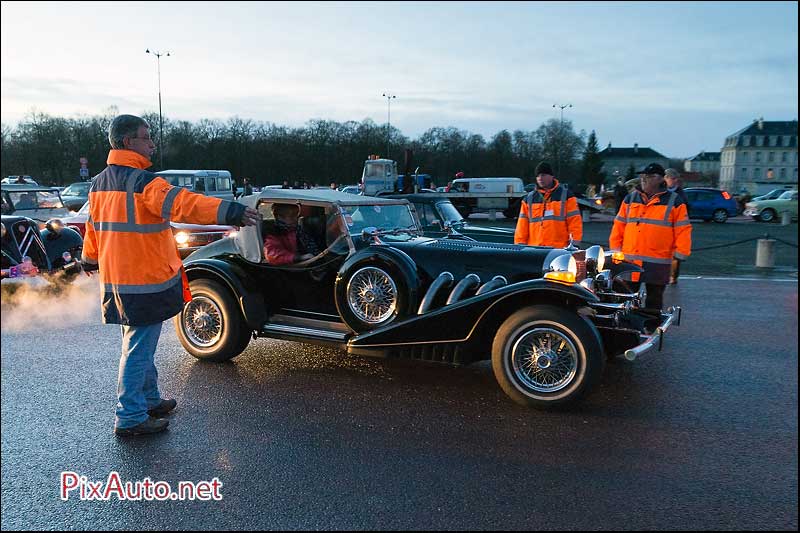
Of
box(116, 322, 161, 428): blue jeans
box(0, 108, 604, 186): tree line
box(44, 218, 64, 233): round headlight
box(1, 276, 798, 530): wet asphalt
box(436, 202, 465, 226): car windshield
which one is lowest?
box(1, 276, 798, 530): wet asphalt

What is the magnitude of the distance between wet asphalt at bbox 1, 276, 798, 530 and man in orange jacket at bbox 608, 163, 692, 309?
2.52ft

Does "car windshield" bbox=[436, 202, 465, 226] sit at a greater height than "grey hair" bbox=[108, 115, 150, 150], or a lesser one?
lesser

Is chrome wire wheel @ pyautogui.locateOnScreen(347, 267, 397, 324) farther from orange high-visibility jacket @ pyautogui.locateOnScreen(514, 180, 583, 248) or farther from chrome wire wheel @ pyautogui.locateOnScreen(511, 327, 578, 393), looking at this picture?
orange high-visibility jacket @ pyautogui.locateOnScreen(514, 180, 583, 248)

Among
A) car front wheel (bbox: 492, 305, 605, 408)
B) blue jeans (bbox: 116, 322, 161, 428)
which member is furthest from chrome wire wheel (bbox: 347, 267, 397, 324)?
blue jeans (bbox: 116, 322, 161, 428)

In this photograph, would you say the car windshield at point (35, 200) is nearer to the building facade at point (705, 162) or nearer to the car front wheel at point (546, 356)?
the car front wheel at point (546, 356)

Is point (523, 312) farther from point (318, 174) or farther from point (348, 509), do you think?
point (318, 174)

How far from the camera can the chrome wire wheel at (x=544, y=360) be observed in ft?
14.5

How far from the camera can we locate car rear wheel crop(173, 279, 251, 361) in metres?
5.63

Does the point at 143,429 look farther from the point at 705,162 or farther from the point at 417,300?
the point at 705,162

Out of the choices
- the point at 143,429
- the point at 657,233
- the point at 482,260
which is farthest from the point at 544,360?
the point at 143,429

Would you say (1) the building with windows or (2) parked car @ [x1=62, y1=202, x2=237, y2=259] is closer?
(2) parked car @ [x1=62, y1=202, x2=237, y2=259]

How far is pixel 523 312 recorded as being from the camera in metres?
4.53

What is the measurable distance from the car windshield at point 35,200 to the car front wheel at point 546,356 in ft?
39.3

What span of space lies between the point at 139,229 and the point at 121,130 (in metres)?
0.63
